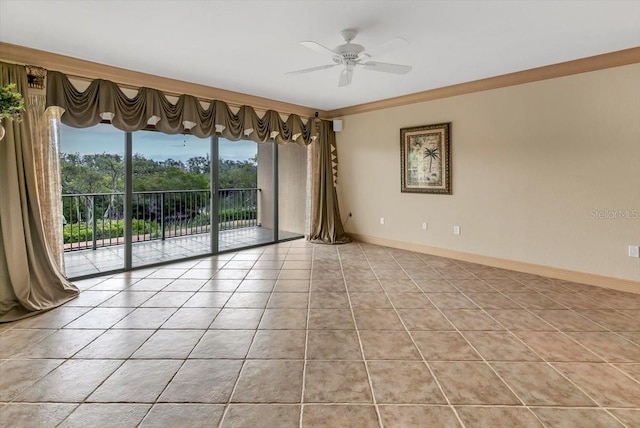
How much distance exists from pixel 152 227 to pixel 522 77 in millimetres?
6057

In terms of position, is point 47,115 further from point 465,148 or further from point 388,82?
point 465,148

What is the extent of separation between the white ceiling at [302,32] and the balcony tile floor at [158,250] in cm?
261

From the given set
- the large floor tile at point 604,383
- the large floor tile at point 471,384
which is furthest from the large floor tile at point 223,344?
the large floor tile at point 604,383

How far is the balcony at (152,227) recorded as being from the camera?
512 cm

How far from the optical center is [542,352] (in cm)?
243

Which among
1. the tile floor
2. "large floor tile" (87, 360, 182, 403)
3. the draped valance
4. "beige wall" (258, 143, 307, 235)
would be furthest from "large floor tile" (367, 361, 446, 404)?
"beige wall" (258, 143, 307, 235)

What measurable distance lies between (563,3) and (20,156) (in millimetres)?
4924

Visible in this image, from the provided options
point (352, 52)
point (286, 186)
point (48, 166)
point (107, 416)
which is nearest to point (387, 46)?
point (352, 52)

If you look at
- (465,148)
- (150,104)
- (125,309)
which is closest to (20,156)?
(150,104)

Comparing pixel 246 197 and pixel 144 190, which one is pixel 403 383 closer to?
pixel 144 190

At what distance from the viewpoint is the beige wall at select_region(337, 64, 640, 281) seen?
3.72m

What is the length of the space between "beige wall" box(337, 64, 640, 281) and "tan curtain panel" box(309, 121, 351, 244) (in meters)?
1.11

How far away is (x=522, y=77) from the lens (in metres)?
4.30

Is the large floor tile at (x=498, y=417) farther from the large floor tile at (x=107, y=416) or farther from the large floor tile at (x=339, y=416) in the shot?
the large floor tile at (x=107, y=416)
